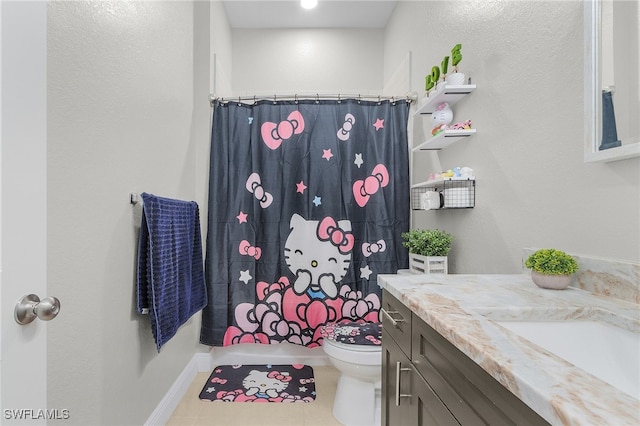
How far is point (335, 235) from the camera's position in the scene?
2.21 meters

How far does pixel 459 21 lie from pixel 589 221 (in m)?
1.22

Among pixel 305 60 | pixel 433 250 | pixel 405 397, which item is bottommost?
pixel 405 397

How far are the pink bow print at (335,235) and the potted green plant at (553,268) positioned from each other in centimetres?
130

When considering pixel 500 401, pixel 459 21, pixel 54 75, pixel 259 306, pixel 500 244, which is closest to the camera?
pixel 500 401

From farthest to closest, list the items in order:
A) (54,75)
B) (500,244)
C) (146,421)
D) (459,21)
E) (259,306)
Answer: (259,306) → (459,21) → (146,421) → (500,244) → (54,75)

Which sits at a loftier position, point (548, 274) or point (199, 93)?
point (199, 93)

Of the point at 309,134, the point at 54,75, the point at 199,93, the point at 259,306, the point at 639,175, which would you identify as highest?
the point at 199,93

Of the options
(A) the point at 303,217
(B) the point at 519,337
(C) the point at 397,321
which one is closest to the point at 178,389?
(A) the point at 303,217

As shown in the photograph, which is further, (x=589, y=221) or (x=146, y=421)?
(x=146, y=421)

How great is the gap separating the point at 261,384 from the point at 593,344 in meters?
1.86

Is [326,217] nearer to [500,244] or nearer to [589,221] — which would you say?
[500,244]

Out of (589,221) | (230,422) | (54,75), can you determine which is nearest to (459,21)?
(589,221)

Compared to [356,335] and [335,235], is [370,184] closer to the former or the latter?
[335,235]

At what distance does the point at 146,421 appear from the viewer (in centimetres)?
151
